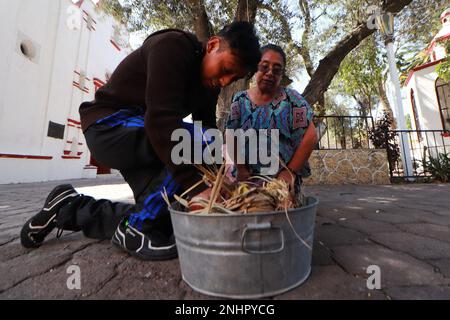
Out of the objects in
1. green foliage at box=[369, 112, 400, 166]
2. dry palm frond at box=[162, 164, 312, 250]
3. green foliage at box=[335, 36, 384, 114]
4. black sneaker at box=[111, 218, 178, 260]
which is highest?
green foliage at box=[335, 36, 384, 114]

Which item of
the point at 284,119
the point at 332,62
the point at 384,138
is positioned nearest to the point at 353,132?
the point at 384,138

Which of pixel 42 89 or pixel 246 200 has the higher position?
pixel 42 89

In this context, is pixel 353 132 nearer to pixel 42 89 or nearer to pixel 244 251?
pixel 244 251

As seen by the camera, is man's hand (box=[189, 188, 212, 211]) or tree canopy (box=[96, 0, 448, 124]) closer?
man's hand (box=[189, 188, 212, 211])

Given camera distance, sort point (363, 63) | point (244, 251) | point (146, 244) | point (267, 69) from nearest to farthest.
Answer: point (244, 251)
point (146, 244)
point (267, 69)
point (363, 63)

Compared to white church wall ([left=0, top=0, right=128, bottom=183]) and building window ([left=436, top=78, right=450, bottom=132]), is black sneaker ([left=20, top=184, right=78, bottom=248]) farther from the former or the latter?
building window ([left=436, top=78, right=450, bottom=132])

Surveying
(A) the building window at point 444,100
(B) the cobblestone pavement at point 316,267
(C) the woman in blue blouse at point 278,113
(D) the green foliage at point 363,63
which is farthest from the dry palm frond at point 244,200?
(A) the building window at point 444,100

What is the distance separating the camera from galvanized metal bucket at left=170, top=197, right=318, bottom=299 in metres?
0.83

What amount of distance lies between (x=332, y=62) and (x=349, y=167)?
218 cm

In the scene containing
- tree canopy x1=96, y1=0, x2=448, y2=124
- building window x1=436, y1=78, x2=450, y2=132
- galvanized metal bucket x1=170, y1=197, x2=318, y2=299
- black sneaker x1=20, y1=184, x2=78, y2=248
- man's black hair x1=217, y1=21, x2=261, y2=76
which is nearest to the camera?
galvanized metal bucket x1=170, y1=197, x2=318, y2=299

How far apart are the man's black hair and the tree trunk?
423 centimetres

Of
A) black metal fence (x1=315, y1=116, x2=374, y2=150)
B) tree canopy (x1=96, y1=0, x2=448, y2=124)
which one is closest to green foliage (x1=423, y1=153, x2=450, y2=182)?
black metal fence (x1=315, y1=116, x2=374, y2=150)

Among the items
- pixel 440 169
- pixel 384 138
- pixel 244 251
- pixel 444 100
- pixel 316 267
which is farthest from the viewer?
pixel 444 100

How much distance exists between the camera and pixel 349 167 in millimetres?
5688
